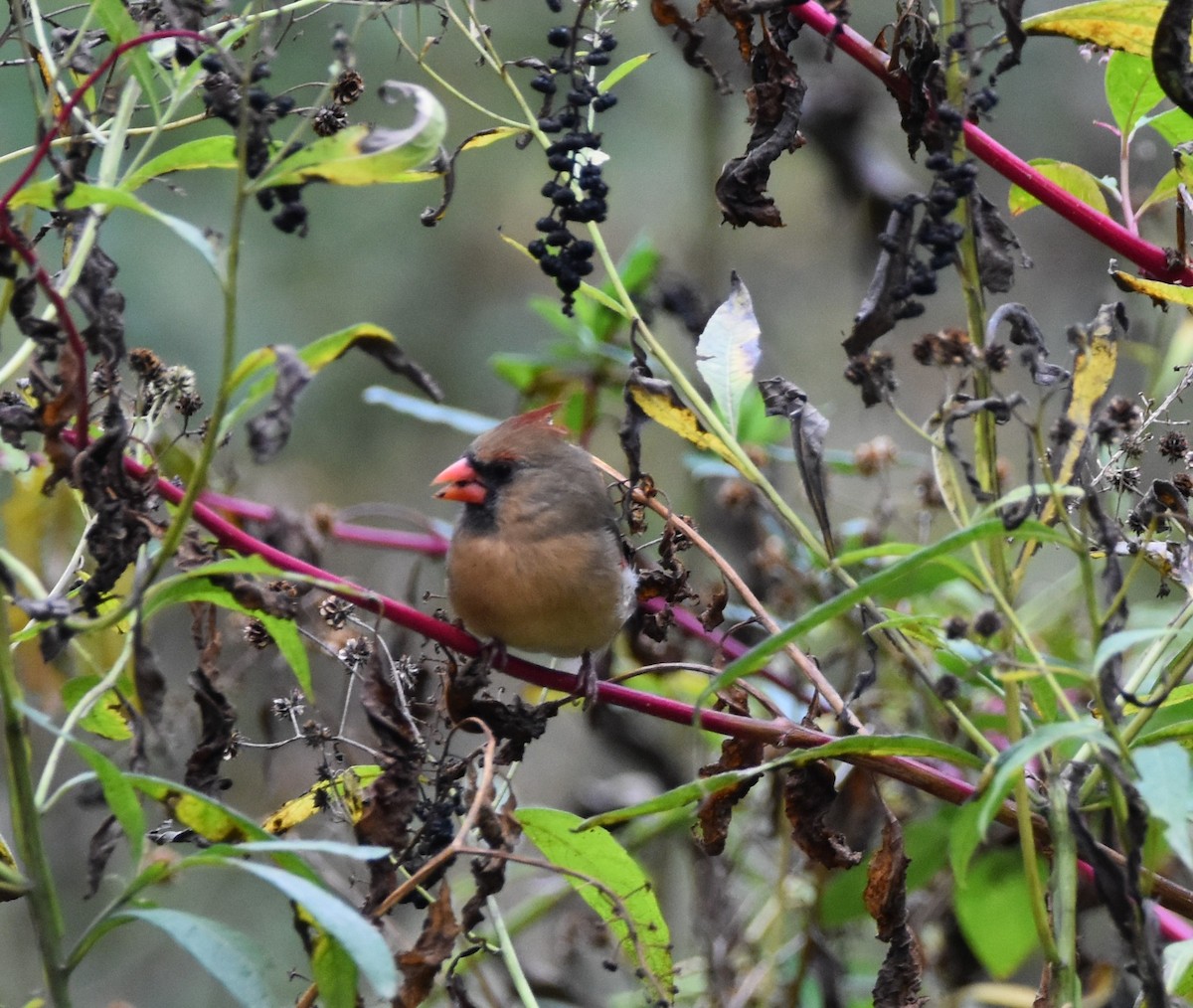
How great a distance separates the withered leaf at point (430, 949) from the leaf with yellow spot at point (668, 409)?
67 cm

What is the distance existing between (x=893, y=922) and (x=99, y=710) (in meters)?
0.99

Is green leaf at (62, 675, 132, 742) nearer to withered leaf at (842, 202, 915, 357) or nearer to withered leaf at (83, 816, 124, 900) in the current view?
withered leaf at (83, 816, 124, 900)

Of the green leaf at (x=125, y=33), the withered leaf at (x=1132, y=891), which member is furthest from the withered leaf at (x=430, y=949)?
the green leaf at (x=125, y=33)

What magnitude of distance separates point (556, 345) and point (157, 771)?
2.09 m

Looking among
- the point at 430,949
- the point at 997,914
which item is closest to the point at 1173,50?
the point at 430,949

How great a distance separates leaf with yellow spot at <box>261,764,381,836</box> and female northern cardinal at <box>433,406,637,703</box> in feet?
2.33

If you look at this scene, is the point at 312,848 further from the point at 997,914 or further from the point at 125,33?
the point at 997,914

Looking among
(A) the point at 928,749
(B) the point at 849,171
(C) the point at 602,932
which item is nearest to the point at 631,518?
(A) the point at 928,749

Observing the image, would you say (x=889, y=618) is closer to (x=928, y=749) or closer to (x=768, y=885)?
(x=928, y=749)

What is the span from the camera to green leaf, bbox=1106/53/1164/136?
6.08 ft

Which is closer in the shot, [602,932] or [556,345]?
[602,932]

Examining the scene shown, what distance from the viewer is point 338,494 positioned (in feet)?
21.8

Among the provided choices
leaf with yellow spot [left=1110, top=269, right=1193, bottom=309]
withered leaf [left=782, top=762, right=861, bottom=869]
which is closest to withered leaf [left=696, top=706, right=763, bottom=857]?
withered leaf [left=782, top=762, right=861, bottom=869]

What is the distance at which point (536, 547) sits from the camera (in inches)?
106
